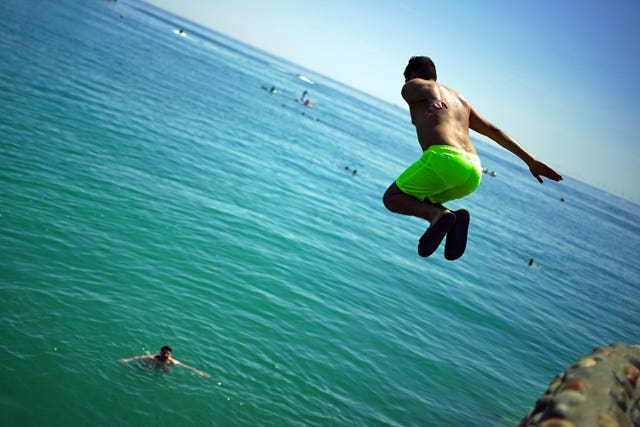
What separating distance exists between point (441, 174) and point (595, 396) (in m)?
3.09

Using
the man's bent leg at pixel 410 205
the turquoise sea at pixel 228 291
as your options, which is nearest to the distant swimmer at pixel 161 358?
the turquoise sea at pixel 228 291

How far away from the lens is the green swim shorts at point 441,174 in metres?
5.06

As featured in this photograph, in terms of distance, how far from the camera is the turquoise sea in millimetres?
11406

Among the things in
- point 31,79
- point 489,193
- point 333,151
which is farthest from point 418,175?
point 489,193

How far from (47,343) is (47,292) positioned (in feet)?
6.92

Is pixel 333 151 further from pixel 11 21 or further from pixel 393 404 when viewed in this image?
pixel 393 404

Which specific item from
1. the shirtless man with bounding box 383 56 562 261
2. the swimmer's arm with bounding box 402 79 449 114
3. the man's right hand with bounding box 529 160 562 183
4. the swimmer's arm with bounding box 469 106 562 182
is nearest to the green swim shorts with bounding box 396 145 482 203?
the shirtless man with bounding box 383 56 562 261

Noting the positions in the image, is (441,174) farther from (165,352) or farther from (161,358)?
(161,358)

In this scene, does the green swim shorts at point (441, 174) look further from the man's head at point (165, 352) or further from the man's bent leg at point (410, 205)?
the man's head at point (165, 352)

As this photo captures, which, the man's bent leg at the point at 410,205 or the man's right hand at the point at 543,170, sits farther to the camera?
the man's right hand at the point at 543,170

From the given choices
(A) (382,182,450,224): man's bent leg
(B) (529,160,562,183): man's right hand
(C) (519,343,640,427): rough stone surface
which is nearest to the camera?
(C) (519,343,640,427): rough stone surface

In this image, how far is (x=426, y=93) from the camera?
515 cm

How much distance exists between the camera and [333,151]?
5356cm

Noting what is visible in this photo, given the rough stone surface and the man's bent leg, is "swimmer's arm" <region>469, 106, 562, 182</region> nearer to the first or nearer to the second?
the man's bent leg
